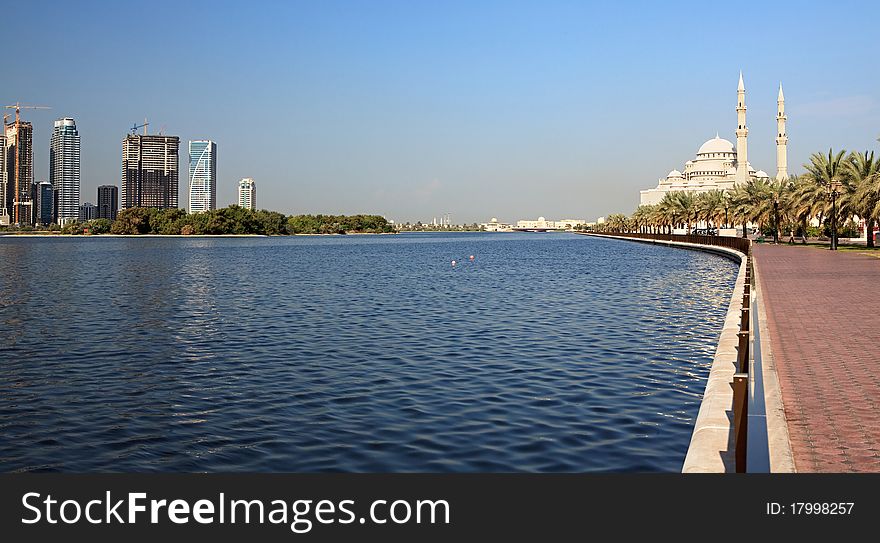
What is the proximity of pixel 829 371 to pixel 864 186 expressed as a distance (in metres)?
47.9

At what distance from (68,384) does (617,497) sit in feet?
35.3

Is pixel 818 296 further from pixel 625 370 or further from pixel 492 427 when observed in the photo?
pixel 492 427

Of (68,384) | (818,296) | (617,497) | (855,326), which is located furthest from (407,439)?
(818,296)

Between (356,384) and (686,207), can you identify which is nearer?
(356,384)

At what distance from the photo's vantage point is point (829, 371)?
39.6 ft

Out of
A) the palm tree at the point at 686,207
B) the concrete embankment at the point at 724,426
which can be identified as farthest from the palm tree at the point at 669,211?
the concrete embankment at the point at 724,426

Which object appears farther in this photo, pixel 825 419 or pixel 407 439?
pixel 407 439

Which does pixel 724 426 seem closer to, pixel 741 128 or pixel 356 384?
pixel 356 384

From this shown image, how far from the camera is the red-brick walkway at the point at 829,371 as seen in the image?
7922 millimetres

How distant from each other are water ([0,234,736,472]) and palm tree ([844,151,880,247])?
1151 inches

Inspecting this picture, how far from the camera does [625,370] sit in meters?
15.1

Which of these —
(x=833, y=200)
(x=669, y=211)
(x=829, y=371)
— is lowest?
(x=829, y=371)

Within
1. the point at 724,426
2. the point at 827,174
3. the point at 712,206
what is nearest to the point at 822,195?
the point at 827,174

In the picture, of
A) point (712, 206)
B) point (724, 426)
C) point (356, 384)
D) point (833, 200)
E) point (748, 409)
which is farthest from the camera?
point (712, 206)
